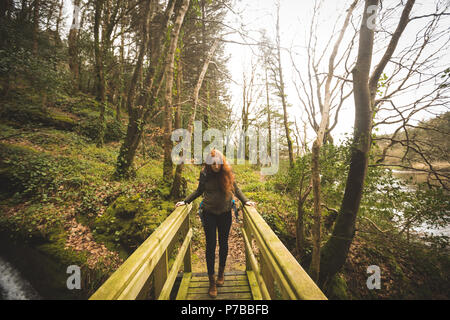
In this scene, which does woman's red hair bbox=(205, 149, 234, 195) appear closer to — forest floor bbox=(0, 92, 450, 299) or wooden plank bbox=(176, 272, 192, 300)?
wooden plank bbox=(176, 272, 192, 300)

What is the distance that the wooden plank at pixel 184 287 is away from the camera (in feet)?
7.88

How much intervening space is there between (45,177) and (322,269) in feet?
28.4

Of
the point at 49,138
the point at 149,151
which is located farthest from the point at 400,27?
the point at 49,138

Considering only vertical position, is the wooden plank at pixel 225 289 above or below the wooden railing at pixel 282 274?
below

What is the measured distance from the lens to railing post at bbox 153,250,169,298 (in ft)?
5.47

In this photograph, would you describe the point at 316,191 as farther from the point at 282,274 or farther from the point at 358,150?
the point at 282,274

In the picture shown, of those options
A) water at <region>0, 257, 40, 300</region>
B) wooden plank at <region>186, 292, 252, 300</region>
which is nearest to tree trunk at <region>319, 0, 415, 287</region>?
wooden plank at <region>186, 292, 252, 300</region>

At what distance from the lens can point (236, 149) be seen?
20.2m

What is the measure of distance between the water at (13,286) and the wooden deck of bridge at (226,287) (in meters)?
3.18

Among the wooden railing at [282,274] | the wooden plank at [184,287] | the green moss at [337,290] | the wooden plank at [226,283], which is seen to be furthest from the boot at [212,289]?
the green moss at [337,290]

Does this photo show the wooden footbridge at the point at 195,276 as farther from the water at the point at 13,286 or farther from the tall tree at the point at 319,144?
the water at the point at 13,286

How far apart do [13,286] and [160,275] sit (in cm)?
412

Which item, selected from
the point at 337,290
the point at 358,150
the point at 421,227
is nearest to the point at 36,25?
the point at 358,150
